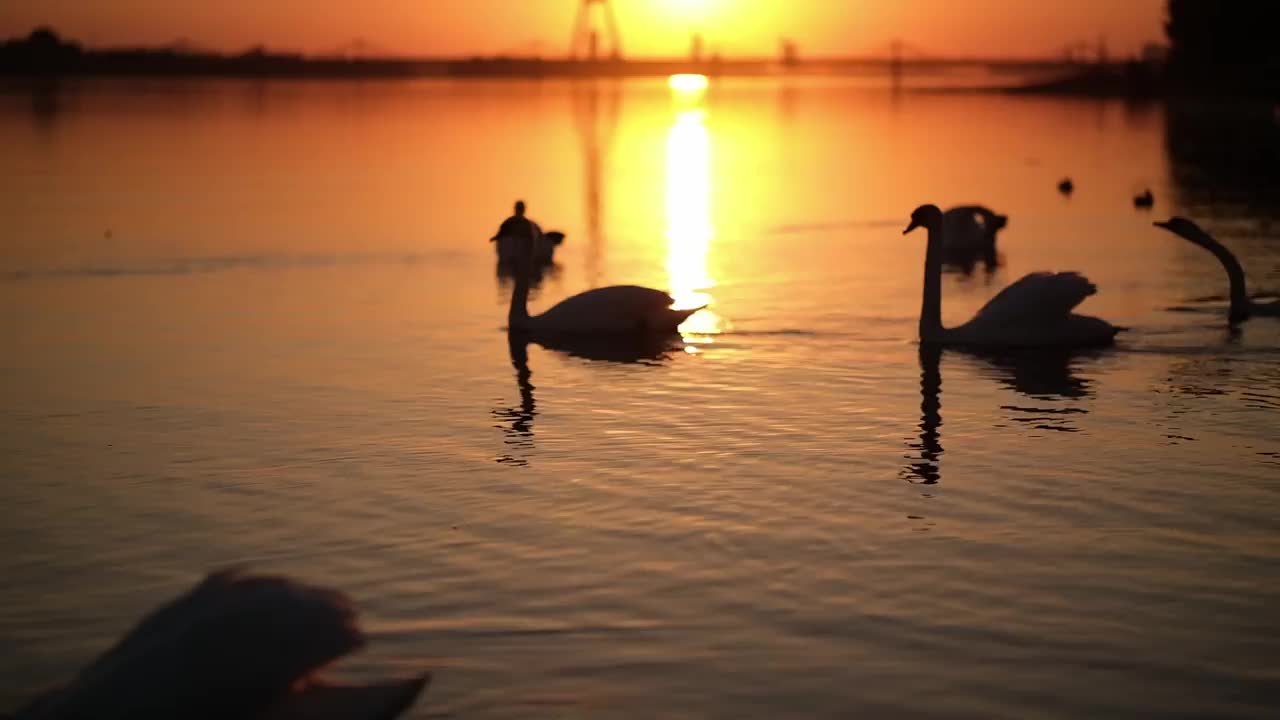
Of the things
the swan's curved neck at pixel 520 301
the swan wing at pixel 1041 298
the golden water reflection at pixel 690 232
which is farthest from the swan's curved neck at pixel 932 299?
the swan's curved neck at pixel 520 301

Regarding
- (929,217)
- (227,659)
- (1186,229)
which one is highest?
(929,217)

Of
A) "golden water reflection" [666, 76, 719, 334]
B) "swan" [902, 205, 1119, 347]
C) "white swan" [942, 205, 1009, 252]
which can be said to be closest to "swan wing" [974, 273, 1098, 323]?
"swan" [902, 205, 1119, 347]

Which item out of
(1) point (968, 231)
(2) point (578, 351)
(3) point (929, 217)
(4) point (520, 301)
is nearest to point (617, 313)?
(2) point (578, 351)

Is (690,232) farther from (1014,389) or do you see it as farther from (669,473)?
(669,473)

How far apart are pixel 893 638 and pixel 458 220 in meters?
22.8

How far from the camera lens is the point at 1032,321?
15508 millimetres

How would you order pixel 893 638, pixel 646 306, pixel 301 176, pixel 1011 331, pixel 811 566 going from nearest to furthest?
pixel 893 638 < pixel 811 566 < pixel 1011 331 < pixel 646 306 < pixel 301 176

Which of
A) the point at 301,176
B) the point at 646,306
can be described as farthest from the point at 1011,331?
the point at 301,176

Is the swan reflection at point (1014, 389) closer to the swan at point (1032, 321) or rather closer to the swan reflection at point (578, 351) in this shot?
the swan at point (1032, 321)

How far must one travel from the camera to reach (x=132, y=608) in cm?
802

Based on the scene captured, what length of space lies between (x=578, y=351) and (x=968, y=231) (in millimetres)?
10555

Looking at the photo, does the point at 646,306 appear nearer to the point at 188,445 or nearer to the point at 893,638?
the point at 188,445

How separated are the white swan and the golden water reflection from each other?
3.45 m

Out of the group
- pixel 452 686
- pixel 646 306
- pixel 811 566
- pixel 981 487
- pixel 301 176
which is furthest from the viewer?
pixel 301 176
